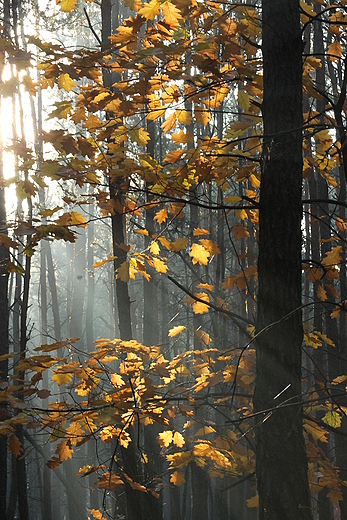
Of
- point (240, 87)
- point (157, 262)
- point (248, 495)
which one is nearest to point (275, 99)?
point (240, 87)

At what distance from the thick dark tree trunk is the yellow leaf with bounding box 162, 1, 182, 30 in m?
0.56

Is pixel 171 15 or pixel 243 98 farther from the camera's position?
pixel 243 98

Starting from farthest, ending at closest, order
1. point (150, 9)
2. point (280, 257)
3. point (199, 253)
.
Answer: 1. point (199, 253)
2. point (280, 257)
3. point (150, 9)

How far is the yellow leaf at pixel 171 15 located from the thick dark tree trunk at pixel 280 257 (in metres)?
0.56

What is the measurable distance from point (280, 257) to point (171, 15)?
154 cm

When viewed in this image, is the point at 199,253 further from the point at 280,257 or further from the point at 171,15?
the point at 171,15

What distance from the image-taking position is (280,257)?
2875 mm

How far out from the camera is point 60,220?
3383 millimetres

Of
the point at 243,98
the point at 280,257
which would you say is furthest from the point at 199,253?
the point at 243,98

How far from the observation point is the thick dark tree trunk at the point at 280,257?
2.76 meters

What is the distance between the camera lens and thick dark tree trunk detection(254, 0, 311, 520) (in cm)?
276

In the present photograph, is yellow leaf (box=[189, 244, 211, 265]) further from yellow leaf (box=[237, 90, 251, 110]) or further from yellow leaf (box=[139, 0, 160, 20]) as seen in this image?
yellow leaf (box=[139, 0, 160, 20])

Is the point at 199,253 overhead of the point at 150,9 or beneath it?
beneath

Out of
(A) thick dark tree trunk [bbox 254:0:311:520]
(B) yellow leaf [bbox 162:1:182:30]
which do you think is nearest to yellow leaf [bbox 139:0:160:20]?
(B) yellow leaf [bbox 162:1:182:30]
